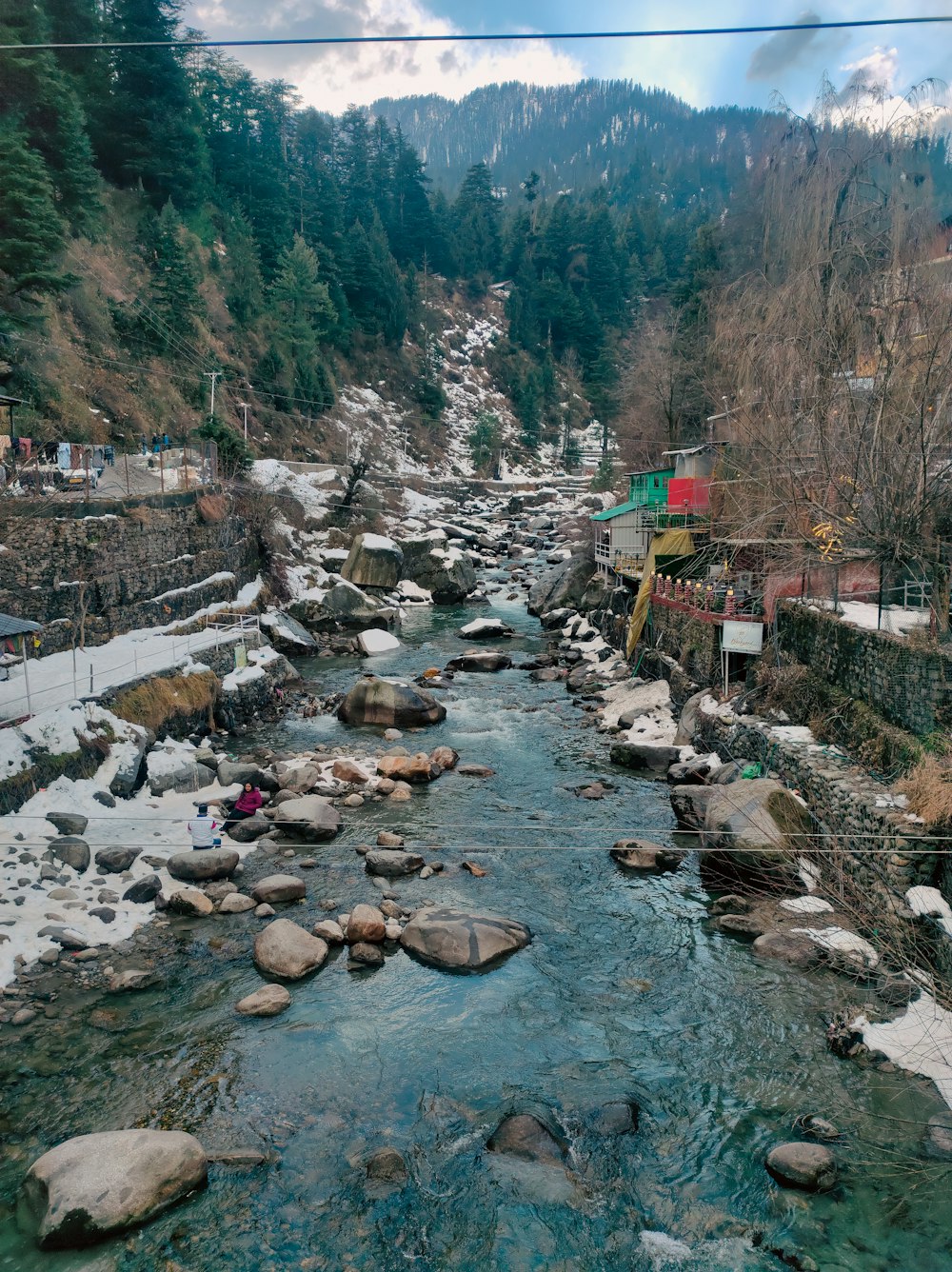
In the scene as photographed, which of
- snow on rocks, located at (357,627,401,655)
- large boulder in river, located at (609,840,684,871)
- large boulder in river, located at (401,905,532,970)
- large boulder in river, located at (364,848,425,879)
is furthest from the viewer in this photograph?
snow on rocks, located at (357,627,401,655)

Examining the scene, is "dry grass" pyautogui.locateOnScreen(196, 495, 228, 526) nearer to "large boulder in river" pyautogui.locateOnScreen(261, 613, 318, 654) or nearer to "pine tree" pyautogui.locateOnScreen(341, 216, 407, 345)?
"large boulder in river" pyautogui.locateOnScreen(261, 613, 318, 654)

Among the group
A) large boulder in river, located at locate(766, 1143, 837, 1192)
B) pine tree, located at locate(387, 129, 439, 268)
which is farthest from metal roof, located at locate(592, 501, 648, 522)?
pine tree, located at locate(387, 129, 439, 268)

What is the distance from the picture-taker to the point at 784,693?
1738cm

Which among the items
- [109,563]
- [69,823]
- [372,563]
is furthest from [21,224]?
[69,823]

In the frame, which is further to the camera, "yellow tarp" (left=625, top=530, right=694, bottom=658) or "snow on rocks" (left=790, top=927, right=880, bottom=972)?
"yellow tarp" (left=625, top=530, right=694, bottom=658)

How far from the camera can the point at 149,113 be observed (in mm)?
47219

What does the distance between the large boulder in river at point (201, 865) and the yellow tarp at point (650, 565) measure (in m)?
17.1

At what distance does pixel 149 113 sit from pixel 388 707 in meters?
44.0

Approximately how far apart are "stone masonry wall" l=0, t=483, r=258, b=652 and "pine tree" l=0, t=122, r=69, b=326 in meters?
10.4

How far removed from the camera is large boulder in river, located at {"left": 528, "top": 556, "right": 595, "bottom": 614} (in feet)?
121

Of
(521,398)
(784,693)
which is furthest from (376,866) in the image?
(521,398)

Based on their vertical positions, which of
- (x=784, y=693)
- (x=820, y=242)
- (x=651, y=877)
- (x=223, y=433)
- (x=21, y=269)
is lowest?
(x=651, y=877)

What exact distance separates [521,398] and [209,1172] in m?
79.3

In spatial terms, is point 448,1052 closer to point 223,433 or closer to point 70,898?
point 70,898
